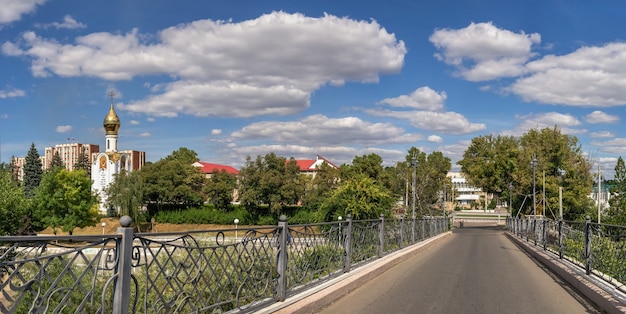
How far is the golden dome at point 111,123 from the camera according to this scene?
263 ft

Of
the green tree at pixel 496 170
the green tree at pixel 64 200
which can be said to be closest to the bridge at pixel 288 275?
the green tree at pixel 496 170

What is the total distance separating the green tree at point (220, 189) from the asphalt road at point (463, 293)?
54.7 metres

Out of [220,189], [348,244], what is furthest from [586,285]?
[220,189]

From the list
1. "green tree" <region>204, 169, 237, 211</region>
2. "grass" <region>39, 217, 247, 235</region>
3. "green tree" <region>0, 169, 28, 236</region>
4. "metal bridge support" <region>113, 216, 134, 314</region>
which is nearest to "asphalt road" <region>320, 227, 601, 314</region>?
"metal bridge support" <region>113, 216, 134, 314</region>

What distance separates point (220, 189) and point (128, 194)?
38.4ft

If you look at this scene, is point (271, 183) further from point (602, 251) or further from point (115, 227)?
point (602, 251)

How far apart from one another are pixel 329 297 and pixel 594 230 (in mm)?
5694

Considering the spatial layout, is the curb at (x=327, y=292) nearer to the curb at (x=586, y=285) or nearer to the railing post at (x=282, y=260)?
the railing post at (x=282, y=260)

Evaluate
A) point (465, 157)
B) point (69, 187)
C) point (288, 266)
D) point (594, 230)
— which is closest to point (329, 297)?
point (288, 266)

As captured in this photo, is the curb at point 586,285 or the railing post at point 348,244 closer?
the curb at point 586,285

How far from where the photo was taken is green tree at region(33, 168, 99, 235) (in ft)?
185

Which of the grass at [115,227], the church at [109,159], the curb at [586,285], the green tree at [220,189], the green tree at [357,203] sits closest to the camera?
the curb at [586,285]

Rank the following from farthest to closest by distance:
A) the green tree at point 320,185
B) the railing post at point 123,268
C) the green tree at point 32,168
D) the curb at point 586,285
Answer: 1. the green tree at point 32,168
2. the green tree at point 320,185
3. the curb at point 586,285
4. the railing post at point 123,268

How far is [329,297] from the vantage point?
25.0 feet
